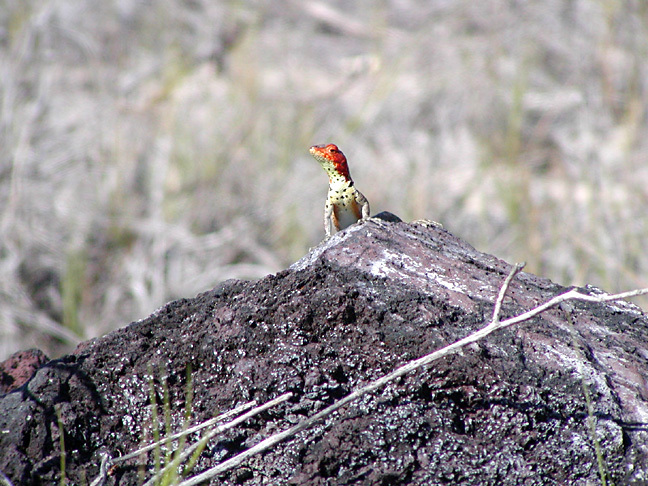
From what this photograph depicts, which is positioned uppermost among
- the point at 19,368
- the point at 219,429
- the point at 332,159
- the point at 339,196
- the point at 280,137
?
the point at 280,137

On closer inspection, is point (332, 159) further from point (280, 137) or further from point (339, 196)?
point (280, 137)

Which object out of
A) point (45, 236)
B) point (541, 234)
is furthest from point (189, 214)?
point (541, 234)

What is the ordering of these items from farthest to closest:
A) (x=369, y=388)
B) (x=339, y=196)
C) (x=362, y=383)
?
1. (x=339, y=196)
2. (x=362, y=383)
3. (x=369, y=388)

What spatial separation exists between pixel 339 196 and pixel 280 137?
3.98 meters

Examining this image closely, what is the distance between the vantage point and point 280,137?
23.4 feet

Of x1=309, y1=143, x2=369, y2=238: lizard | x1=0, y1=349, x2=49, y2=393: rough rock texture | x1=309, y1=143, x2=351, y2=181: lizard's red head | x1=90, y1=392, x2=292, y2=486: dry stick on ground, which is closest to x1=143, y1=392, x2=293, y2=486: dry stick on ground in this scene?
x1=90, y1=392, x2=292, y2=486: dry stick on ground

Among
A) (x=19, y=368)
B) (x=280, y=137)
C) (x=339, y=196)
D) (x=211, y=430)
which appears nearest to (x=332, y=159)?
(x=339, y=196)

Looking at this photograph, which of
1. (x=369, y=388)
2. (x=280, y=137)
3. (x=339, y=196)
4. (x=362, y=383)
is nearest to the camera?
(x=369, y=388)

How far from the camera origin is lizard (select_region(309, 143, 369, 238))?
326cm

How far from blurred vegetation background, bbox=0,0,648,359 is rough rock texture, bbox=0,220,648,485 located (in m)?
3.02

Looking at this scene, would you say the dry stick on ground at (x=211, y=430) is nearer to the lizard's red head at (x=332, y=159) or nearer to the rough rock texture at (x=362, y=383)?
the rough rock texture at (x=362, y=383)

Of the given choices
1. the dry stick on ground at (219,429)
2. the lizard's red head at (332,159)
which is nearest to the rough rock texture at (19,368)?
the dry stick on ground at (219,429)

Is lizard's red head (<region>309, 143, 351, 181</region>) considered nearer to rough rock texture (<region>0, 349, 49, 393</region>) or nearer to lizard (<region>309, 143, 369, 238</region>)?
lizard (<region>309, 143, 369, 238</region>)

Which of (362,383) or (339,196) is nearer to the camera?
(362,383)
